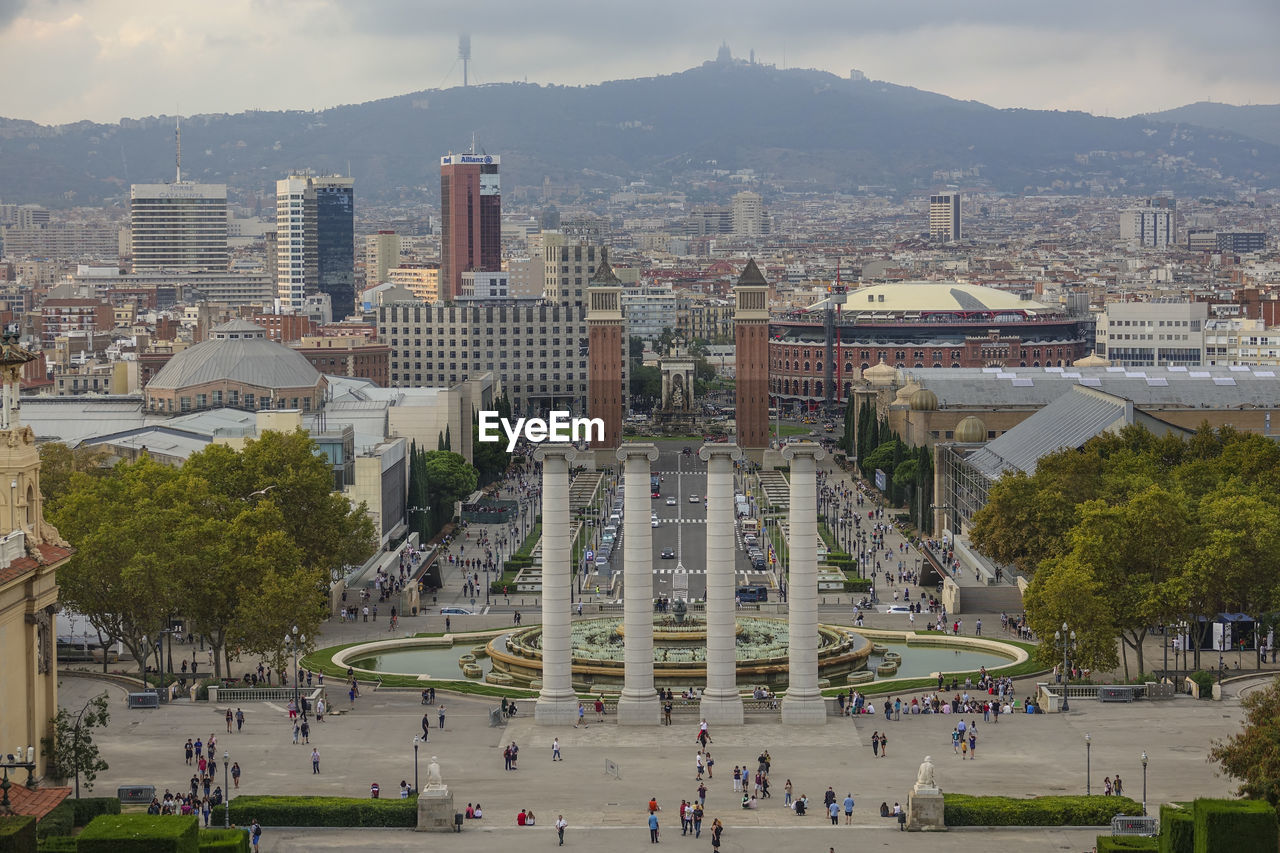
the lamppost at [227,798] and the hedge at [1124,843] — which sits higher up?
the hedge at [1124,843]

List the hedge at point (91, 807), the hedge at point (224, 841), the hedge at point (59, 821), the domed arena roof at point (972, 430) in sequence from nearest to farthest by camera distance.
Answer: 1. the hedge at point (224, 841)
2. the hedge at point (59, 821)
3. the hedge at point (91, 807)
4. the domed arena roof at point (972, 430)

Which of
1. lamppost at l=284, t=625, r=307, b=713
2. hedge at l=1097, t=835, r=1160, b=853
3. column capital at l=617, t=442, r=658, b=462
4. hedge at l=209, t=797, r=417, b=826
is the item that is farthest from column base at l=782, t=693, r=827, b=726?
hedge at l=1097, t=835, r=1160, b=853

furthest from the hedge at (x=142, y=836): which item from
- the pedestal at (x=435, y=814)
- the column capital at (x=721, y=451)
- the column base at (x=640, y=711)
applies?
the column capital at (x=721, y=451)

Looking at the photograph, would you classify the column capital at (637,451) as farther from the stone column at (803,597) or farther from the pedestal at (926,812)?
the pedestal at (926,812)

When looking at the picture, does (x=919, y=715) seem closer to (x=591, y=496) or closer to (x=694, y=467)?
(x=591, y=496)

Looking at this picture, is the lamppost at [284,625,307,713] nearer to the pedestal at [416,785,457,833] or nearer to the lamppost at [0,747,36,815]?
the lamppost at [0,747,36,815]
